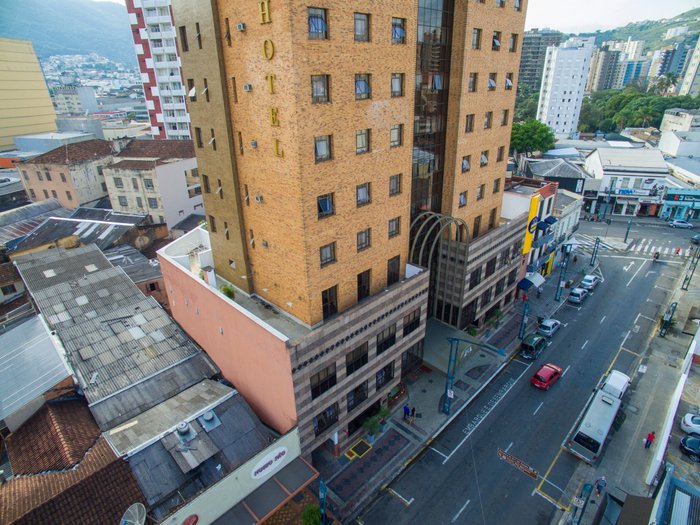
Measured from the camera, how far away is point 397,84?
2866cm

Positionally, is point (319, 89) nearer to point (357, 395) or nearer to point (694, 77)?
point (357, 395)

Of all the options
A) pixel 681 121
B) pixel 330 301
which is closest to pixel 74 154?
pixel 330 301

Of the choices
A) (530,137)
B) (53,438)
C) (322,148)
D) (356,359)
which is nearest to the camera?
(322,148)

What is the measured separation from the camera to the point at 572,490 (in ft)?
100.0

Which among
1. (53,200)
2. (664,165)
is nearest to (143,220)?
(53,200)

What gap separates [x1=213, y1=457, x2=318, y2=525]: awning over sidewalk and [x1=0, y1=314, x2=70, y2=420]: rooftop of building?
18151mm

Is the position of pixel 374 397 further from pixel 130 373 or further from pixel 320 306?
pixel 130 373

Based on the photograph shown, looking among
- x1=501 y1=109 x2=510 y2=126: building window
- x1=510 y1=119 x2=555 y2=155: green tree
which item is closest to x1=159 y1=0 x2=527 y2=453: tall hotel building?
x1=501 y1=109 x2=510 y2=126: building window

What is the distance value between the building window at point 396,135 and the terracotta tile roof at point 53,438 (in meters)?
30.2

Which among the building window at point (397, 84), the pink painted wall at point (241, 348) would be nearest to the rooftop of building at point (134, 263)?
the pink painted wall at point (241, 348)

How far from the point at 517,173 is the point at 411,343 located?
75.3m

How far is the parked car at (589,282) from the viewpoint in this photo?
5769 centimetres

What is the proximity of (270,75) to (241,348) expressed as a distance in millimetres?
18995

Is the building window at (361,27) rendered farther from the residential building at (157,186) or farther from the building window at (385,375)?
the residential building at (157,186)
